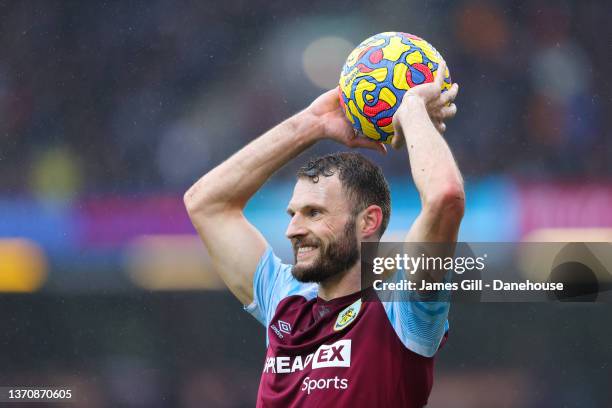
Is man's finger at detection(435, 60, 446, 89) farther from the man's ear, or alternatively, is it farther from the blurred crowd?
the blurred crowd

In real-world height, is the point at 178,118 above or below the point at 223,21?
below

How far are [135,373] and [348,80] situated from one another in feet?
17.6

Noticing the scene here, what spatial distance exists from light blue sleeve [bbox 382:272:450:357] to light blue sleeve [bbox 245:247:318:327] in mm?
668

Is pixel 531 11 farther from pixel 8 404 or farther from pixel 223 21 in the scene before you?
pixel 8 404

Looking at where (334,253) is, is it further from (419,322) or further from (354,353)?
(419,322)

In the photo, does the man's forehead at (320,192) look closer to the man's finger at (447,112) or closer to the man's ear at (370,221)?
the man's ear at (370,221)

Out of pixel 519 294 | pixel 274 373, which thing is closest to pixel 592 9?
pixel 519 294

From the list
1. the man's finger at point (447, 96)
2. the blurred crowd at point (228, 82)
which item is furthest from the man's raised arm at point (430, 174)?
the blurred crowd at point (228, 82)

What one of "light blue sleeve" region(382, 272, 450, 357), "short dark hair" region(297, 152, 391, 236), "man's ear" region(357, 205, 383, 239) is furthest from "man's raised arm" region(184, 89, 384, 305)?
"light blue sleeve" region(382, 272, 450, 357)

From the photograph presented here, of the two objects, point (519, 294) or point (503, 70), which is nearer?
point (519, 294)

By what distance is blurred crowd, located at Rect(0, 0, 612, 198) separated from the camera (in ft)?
30.3

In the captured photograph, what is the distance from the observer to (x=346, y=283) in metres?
3.49

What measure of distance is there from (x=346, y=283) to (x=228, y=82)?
6.60 metres

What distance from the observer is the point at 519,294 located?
312 inches
